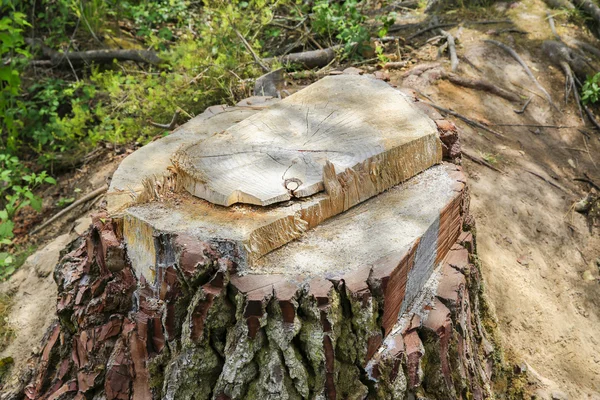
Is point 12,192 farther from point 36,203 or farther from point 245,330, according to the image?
point 245,330

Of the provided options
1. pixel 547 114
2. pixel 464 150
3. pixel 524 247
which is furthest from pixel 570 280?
pixel 547 114

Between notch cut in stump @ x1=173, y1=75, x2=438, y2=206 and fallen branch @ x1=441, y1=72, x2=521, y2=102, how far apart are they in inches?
87.9

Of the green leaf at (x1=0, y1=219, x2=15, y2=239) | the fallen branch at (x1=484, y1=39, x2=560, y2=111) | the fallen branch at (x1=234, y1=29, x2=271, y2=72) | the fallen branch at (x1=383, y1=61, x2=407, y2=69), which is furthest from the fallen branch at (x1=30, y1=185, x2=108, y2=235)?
the fallen branch at (x1=484, y1=39, x2=560, y2=111)

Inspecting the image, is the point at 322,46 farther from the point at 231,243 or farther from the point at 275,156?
the point at 231,243

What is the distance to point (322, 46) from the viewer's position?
5.62m

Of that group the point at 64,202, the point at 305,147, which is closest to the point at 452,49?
the point at 305,147

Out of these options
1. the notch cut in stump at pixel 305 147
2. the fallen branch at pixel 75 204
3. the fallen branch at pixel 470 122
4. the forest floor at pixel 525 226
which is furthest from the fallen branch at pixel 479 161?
the fallen branch at pixel 75 204

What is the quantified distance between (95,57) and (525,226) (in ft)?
14.4

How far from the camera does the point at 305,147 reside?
2.47 meters

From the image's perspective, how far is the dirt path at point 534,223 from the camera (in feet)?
10.5

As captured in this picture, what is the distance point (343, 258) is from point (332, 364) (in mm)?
370

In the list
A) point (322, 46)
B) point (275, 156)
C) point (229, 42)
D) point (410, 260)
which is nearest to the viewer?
point (410, 260)

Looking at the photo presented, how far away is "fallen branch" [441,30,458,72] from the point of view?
5.09 m

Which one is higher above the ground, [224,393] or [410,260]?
[410,260]
